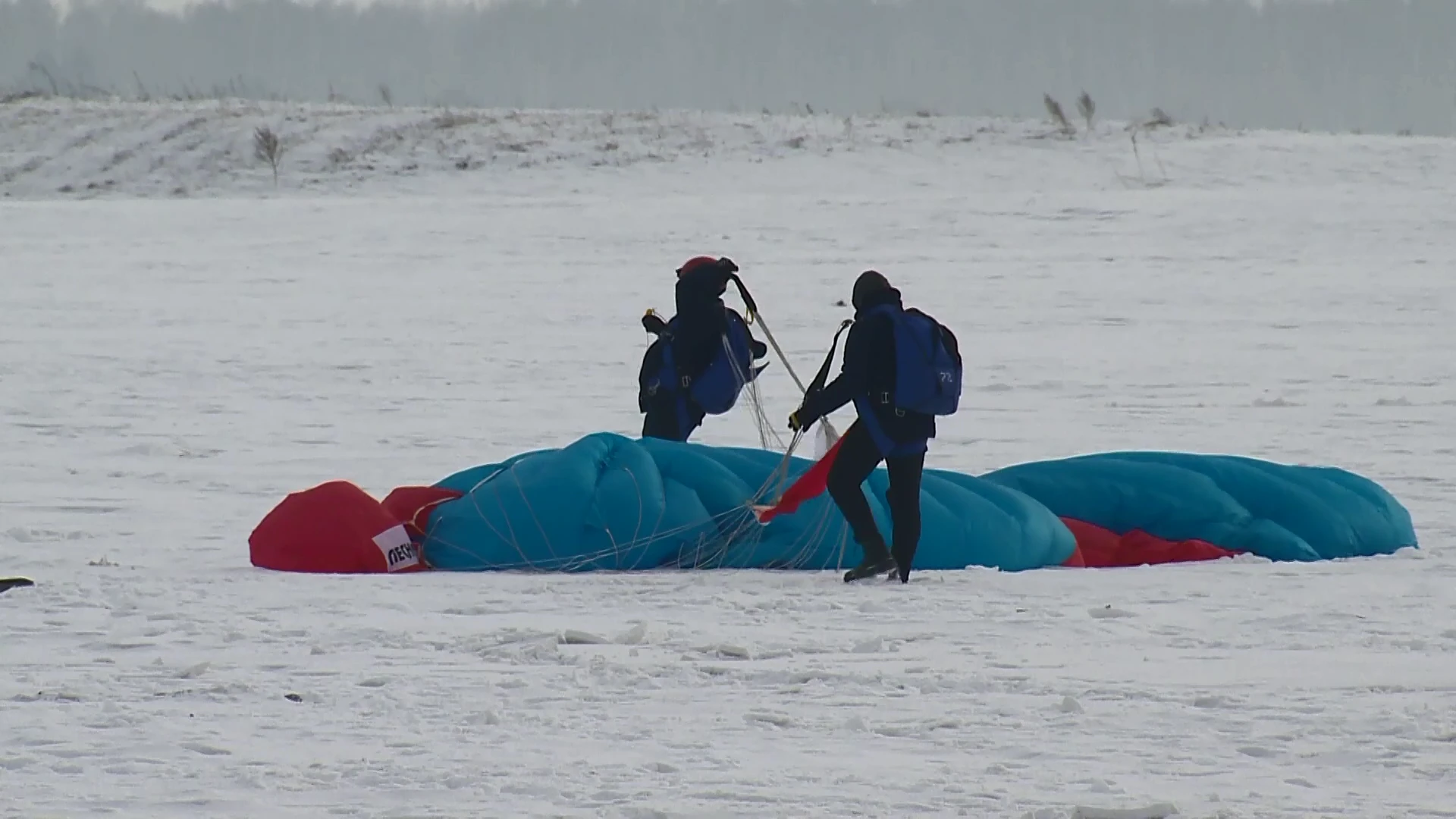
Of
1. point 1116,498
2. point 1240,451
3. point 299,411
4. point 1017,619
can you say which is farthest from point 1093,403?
point 1017,619

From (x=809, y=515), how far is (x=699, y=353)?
0.96m

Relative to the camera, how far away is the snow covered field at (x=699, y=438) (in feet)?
14.9

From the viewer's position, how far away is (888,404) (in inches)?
279

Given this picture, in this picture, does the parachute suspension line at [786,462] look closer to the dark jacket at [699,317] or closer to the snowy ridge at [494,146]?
the dark jacket at [699,317]

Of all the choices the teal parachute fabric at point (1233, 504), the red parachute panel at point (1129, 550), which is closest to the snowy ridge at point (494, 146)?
the teal parachute fabric at point (1233, 504)

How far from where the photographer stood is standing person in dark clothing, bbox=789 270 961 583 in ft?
23.0

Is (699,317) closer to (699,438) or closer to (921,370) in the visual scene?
(921,370)

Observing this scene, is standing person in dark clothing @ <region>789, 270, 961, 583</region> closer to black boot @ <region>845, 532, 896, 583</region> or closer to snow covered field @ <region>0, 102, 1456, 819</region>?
black boot @ <region>845, 532, 896, 583</region>

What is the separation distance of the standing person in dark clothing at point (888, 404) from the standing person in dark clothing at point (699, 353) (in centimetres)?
102

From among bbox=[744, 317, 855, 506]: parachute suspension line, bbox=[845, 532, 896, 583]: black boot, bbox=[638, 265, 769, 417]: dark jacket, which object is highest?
bbox=[638, 265, 769, 417]: dark jacket

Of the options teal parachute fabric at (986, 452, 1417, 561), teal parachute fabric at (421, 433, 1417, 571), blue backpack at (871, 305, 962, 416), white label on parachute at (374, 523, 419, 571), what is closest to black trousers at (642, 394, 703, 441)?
teal parachute fabric at (421, 433, 1417, 571)

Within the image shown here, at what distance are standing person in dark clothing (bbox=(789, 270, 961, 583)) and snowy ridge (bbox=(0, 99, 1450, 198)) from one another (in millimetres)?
19061

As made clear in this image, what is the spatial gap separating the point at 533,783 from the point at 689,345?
13.6 feet

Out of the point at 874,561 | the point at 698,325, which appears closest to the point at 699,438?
the point at 698,325
